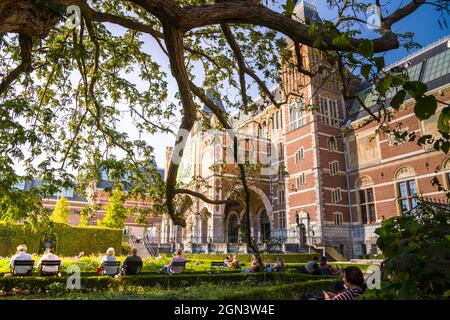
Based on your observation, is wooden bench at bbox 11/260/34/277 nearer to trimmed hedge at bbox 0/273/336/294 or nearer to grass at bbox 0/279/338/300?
trimmed hedge at bbox 0/273/336/294

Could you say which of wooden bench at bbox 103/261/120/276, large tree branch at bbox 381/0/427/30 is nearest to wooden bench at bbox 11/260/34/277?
wooden bench at bbox 103/261/120/276

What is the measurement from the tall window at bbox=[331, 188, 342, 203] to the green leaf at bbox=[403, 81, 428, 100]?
26.2m

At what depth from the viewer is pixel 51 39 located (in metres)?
7.73

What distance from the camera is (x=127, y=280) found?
895 cm

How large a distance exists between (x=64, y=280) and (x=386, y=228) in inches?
375

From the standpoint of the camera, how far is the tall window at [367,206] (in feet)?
81.7

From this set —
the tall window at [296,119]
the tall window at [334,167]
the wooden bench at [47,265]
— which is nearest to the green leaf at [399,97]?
the wooden bench at [47,265]

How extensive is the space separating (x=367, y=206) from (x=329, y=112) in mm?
9077

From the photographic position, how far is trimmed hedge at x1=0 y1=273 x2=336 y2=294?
8.49 meters

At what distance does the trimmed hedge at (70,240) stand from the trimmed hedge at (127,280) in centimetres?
1399

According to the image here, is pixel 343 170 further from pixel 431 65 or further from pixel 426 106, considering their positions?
pixel 426 106

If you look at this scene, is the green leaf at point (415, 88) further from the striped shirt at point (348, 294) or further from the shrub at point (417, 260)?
the striped shirt at point (348, 294)
